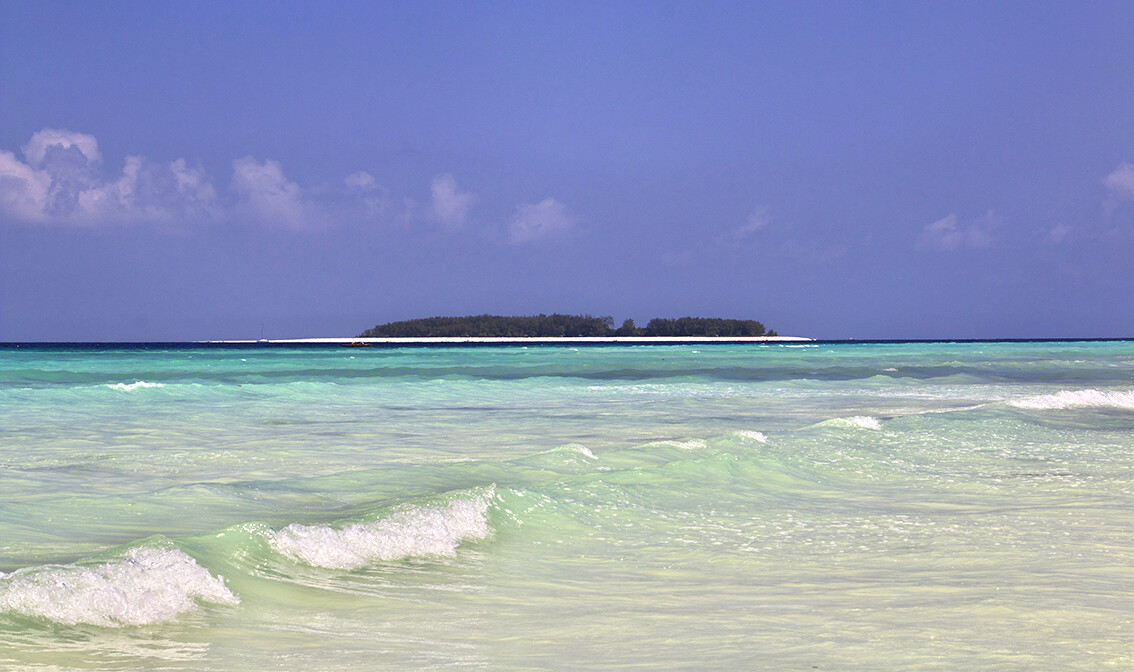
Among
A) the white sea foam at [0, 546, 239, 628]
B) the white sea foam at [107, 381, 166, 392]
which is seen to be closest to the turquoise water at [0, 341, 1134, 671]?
the white sea foam at [0, 546, 239, 628]

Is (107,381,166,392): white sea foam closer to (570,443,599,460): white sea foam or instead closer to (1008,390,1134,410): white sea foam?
(570,443,599,460): white sea foam

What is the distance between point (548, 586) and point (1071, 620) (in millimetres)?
2842

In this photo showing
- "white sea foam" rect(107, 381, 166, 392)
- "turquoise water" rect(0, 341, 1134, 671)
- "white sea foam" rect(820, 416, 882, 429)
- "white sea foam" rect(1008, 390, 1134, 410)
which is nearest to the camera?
"turquoise water" rect(0, 341, 1134, 671)

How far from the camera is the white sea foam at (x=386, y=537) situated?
629cm

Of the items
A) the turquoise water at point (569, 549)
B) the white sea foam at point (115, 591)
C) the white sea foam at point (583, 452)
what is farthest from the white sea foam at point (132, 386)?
the white sea foam at point (115, 591)

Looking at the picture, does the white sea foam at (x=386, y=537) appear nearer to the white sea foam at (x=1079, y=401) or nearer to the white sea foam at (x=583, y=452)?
the white sea foam at (x=583, y=452)

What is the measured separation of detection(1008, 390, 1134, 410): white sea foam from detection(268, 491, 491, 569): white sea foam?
15139 millimetres

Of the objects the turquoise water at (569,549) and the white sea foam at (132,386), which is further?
the white sea foam at (132,386)

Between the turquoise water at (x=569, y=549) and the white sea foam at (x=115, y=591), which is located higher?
the white sea foam at (x=115, y=591)

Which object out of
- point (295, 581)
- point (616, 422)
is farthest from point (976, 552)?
point (616, 422)

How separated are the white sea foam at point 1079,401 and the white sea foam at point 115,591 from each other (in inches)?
690

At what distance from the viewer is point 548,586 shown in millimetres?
5797

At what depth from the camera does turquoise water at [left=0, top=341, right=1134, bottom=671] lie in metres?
4.48

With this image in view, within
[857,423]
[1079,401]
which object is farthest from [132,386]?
[1079,401]
